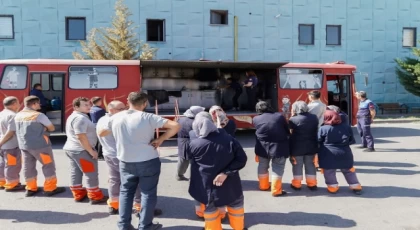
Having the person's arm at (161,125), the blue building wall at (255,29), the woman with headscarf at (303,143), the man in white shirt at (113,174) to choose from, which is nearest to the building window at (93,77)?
the man in white shirt at (113,174)

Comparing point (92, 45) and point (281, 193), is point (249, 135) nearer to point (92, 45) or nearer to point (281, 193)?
point (281, 193)

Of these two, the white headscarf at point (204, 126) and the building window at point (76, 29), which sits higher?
the building window at point (76, 29)

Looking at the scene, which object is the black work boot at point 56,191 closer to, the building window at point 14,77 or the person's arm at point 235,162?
the person's arm at point 235,162

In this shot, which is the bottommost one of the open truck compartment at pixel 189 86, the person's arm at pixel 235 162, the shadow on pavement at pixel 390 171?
the shadow on pavement at pixel 390 171

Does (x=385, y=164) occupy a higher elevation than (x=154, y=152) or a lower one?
lower

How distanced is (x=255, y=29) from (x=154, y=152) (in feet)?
60.9

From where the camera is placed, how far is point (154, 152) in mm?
4215

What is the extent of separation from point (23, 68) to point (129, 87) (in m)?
3.17

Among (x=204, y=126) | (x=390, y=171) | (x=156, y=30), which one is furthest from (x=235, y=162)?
(x=156, y=30)

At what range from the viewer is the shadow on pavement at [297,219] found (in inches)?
185

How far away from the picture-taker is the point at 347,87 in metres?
13.0

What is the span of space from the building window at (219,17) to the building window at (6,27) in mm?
10987

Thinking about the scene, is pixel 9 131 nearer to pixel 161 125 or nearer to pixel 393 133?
pixel 161 125

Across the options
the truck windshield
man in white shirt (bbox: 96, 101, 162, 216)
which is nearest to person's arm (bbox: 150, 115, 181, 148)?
man in white shirt (bbox: 96, 101, 162, 216)
